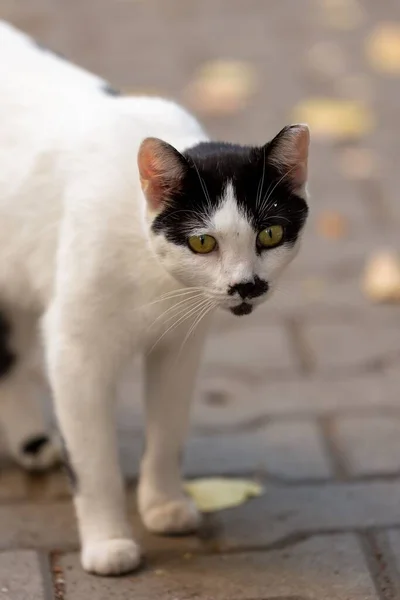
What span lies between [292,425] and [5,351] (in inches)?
31.5

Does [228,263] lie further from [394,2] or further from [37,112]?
[394,2]

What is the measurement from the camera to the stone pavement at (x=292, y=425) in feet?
7.66

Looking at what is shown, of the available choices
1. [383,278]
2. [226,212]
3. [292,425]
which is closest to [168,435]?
[292,425]

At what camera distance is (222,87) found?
4691mm

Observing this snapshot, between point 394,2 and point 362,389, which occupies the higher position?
point 394,2

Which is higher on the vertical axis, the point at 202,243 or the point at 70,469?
the point at 202,243

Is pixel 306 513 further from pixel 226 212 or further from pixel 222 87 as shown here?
pixel 222 87

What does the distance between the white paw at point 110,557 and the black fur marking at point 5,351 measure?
0.47m

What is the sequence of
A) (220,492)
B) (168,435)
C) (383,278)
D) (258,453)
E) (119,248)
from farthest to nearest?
1. (383,278)
2. (258,453)
3. (220,492)
4. (168,435)
5. (119,248)

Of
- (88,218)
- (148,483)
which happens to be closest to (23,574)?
(148,483)

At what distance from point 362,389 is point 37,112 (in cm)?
123

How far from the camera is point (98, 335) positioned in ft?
7.15

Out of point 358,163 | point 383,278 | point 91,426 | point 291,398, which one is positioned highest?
point 358,163

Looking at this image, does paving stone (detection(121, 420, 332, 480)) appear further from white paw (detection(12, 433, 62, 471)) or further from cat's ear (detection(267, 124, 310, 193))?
cat's ear (detection(267, 124, 310, 193))
